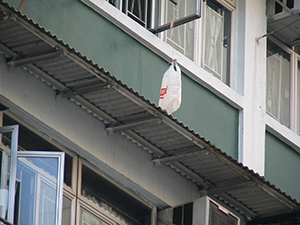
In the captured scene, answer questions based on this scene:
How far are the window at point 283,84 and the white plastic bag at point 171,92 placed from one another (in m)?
5.59

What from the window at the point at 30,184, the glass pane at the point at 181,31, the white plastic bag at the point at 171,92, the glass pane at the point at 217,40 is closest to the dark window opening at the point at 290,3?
the glass pane at the point at 217,40

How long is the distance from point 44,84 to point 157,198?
Result: 312 cm

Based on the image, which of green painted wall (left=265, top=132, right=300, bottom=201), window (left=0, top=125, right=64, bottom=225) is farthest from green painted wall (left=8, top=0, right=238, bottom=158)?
window (left=0, top=125, right=64, bottom=225)

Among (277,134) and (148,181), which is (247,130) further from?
(148,181)

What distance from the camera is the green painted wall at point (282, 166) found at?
17484 millimetres

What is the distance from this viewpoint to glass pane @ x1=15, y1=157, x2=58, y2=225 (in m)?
10.9

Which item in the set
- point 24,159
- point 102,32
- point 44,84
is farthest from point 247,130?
point 24,159

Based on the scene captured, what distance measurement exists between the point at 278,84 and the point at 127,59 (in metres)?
6.21

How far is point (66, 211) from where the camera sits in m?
12.4

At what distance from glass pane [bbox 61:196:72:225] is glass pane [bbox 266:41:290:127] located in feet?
24.3

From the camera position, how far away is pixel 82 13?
13.4 metres

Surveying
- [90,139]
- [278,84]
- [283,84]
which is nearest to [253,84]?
[278,84]

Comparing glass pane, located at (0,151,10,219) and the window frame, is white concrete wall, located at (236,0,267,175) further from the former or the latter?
glass pane, located at (0,151,10,219)

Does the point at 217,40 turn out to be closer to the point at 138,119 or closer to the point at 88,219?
the point at 138,119
